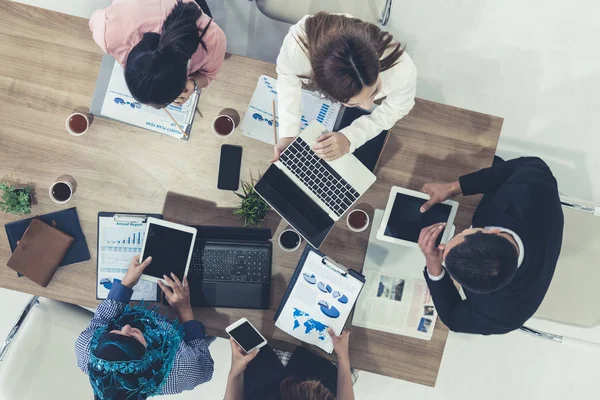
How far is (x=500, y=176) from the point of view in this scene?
154 cm

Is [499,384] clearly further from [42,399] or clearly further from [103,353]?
[42,399]

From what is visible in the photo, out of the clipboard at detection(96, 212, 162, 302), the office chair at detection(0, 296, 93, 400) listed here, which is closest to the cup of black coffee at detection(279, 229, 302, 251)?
the clipboard at detection(96, 212, 162, 302)

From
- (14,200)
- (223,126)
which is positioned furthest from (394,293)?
(14,200)

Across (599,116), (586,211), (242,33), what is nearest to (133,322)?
(242,33)

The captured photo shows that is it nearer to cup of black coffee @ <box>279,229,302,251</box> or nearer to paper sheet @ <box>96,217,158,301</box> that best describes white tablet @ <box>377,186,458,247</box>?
cup of black coffee @ <box>279,229,302,251</box>

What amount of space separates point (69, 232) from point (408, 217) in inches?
50.4

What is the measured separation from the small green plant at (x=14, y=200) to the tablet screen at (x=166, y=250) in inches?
18.9

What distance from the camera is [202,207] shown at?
1679 millimetres

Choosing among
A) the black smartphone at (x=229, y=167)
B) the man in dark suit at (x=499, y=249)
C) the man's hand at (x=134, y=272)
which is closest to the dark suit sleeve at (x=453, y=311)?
the man in dark suit at (x=499, y=249)

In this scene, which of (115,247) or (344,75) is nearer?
(344,75)

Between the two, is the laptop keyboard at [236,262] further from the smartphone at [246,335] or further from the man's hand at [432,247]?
the man's hand at [432,247]

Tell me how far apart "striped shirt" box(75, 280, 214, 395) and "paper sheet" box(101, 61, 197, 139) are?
1.98ft

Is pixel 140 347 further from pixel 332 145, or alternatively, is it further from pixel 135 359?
pixel 332 145

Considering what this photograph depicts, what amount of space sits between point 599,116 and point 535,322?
1.21 m
